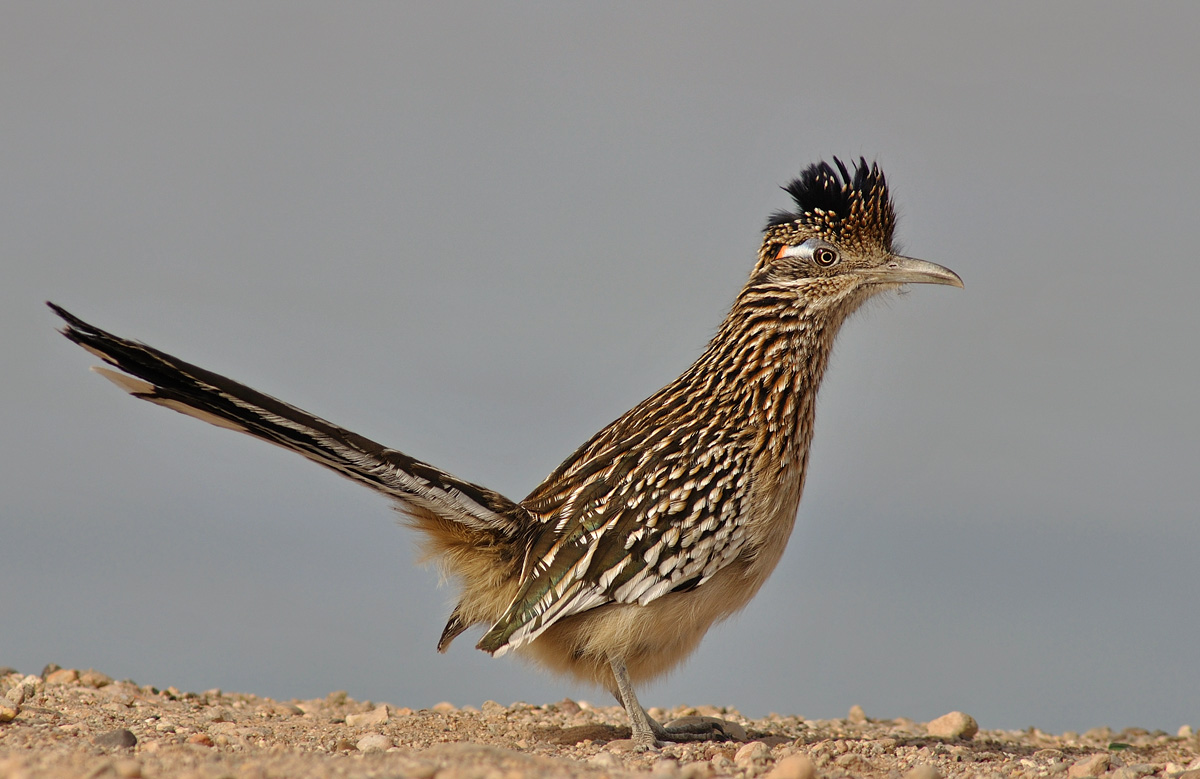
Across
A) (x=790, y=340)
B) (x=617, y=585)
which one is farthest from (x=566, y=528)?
(x=790, y=340)

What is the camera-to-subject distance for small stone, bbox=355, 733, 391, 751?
607 centimetres

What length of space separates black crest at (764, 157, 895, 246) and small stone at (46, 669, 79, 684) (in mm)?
6202

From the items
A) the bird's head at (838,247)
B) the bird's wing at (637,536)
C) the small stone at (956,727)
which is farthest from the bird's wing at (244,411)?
the small stone at (956,727)

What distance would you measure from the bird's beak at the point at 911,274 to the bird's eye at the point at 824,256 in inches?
9.9

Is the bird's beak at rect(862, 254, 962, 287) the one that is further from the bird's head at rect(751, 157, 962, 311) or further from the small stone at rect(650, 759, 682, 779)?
the small stone at rect(650, 759, 682, 779)

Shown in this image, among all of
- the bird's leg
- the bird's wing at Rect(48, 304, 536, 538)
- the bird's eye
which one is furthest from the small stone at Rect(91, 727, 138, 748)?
the bird's eye

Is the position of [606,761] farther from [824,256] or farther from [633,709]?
[824,256]

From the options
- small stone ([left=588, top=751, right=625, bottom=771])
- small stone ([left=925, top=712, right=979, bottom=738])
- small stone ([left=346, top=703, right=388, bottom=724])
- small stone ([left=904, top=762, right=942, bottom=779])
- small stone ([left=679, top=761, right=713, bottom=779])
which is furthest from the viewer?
small stone ([left=925, top=712, right=979, bottom=738])

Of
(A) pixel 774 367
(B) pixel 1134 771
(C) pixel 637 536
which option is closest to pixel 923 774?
A: (B) pixel 1134 771

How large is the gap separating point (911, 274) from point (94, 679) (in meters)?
6.64

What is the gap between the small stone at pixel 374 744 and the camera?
6.07 meters

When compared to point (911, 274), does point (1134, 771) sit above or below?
below

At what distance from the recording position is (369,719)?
24.8 feet

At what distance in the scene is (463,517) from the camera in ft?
21.1
